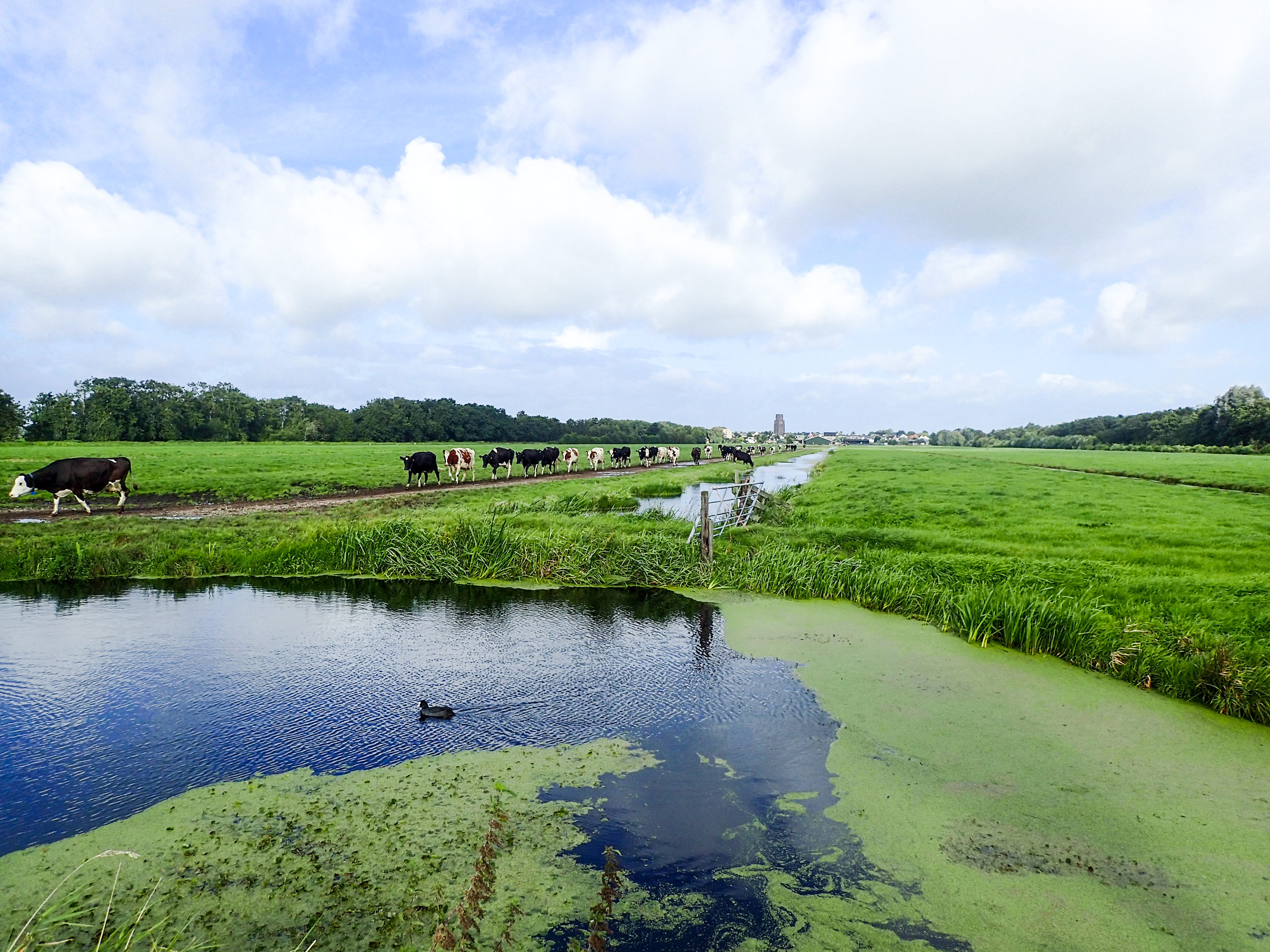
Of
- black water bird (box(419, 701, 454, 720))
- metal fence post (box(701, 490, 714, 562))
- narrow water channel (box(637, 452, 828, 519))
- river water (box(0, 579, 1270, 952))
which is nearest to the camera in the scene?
river water (box(0, 579, 1270, 952))

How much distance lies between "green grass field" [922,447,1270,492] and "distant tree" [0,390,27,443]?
87.7 m

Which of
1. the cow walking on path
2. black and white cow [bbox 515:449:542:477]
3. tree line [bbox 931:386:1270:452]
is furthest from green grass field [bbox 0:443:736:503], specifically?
tree line [bbox 931:386:1270:452]

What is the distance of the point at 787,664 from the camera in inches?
351

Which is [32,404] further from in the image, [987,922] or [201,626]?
[987,922]

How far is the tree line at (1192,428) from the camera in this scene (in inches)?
2891

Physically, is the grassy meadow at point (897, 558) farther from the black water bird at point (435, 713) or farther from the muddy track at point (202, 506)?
the black water bird at point (435, 713)

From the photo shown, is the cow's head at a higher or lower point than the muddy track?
higher

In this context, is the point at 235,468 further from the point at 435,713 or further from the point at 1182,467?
the point at 1182,467

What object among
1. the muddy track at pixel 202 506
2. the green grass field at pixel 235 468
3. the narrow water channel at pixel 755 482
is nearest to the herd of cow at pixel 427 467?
the muddy track at pixel 202 506

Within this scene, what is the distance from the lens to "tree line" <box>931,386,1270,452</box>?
7344 cm

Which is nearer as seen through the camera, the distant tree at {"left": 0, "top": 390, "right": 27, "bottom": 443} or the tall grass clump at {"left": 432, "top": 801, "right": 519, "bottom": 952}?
the tall grass clump at {"left": 432, "top": 801, "right": 519, "bottom": 952}

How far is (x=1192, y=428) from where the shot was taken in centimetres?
8619

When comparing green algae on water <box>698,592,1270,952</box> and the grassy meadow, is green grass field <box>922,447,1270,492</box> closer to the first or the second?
the grassy meadow

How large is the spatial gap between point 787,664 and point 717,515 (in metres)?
7.79
